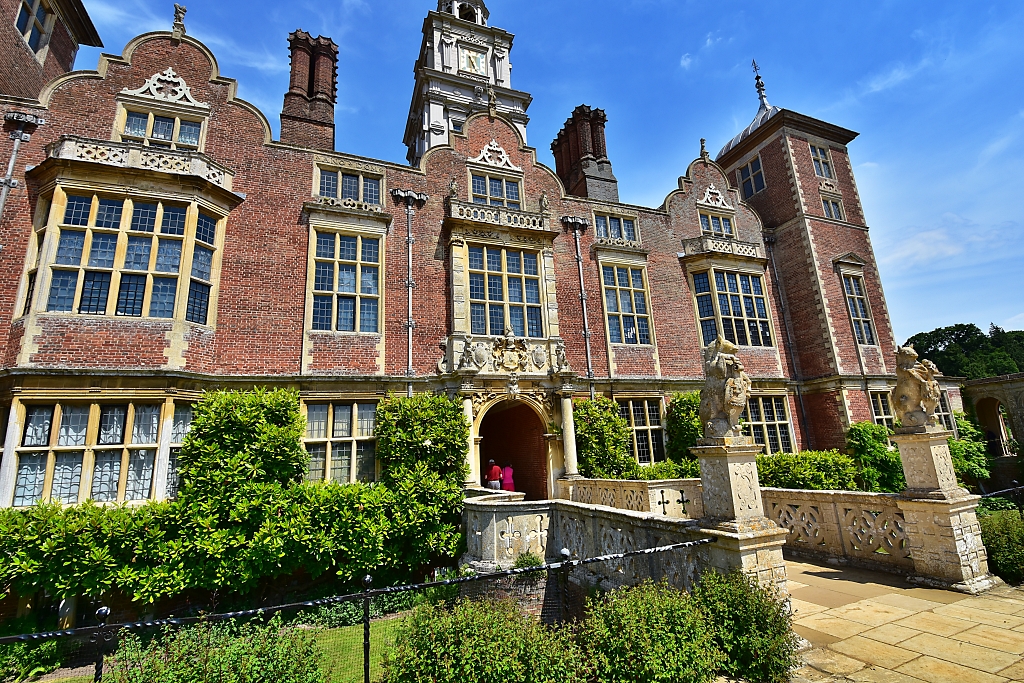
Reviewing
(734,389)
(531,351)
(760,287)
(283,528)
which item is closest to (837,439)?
(760,287)

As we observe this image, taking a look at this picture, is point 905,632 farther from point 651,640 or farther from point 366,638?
point 366,638

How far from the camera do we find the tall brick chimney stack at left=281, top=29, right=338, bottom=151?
1595cm

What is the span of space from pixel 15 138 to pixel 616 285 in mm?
18163

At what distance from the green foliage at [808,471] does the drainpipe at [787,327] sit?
3.96m

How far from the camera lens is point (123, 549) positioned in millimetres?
9477

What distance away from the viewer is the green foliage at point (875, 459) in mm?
17469

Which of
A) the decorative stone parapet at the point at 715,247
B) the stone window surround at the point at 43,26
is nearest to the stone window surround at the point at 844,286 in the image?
the decorative stone parapet at the point at 715,247

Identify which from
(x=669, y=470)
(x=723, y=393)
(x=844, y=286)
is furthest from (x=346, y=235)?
(x=844, y=286)

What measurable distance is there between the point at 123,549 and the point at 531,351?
11.1 metres

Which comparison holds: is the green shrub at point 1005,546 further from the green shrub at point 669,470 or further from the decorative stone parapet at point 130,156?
the decorative stone parapet at point 130,156

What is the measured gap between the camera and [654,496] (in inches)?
435

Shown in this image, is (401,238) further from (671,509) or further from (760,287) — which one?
(760,287)

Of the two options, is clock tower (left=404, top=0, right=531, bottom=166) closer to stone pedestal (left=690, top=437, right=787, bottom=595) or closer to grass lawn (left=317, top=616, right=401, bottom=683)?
stone pedestal (left=690, top=437, right=787, bottom=595)

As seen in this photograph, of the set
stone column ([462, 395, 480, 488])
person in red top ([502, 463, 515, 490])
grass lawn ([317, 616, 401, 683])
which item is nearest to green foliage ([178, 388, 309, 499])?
grass lawn ([317, 616, 401, 683])
